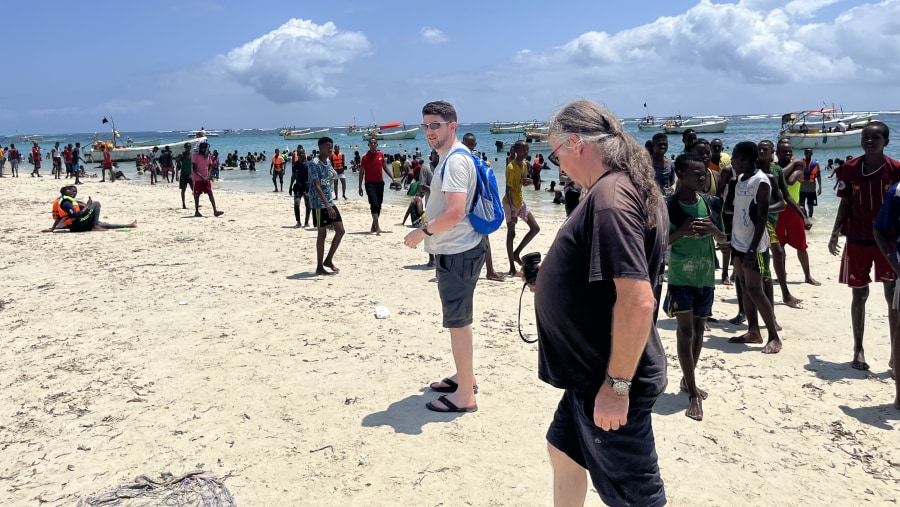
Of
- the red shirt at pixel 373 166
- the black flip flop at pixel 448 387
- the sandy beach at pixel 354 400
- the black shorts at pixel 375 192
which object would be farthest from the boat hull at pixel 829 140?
the black flip flop at pixel 448 387

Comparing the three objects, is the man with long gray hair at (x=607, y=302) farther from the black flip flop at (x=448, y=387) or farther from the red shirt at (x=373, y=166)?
the red shirt at (x=373, y=166)

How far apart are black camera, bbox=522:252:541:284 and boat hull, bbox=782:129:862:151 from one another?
45052 millimetres

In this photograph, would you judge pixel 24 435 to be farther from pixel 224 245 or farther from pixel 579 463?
pixel 224 245

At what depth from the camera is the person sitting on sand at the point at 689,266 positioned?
13.6 ft

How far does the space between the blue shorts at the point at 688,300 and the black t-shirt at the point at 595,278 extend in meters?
2.10

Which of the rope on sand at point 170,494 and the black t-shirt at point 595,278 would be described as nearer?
the black t-shirt at point 595,278

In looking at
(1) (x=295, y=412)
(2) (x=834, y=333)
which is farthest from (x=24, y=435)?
(2) (x=834, y=333)

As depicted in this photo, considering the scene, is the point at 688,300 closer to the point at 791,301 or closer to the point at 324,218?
the point at 791,301

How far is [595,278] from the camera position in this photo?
6.51 feet

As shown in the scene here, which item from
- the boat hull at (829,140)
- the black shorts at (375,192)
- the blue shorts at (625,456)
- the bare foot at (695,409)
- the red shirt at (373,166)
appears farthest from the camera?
the boat hull at (829,140)

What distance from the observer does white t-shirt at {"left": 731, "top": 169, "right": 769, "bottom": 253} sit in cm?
515

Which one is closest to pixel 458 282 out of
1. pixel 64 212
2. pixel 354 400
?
pixel 354 400

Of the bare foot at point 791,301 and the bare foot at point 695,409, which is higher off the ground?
the bare foot at point 791,301

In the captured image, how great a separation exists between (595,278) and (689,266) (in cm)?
257
